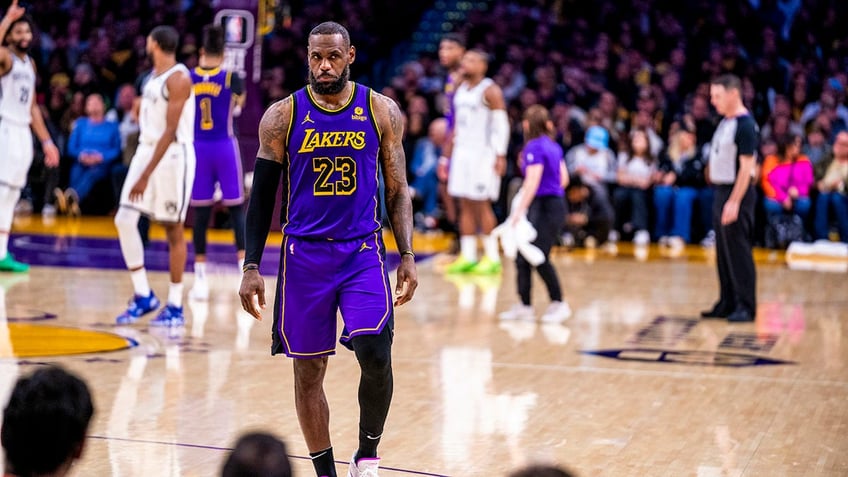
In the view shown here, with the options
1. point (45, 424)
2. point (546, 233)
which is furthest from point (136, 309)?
point (45, 424)

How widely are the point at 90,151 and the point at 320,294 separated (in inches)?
468

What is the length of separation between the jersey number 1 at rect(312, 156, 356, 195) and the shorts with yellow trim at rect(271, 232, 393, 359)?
0.19m

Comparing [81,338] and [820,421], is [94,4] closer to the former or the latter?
[81,338]

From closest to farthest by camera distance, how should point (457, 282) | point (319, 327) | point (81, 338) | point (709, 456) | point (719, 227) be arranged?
point (319, 327), point (709, 456), point (81, 338), point (719, 227), point (457, 282)

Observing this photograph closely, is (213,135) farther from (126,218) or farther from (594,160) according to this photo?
(594,160)

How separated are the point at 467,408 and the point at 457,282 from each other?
513cm

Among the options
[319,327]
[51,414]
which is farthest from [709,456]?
[51,414]

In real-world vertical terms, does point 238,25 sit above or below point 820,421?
above

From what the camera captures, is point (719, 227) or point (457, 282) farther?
point (457, 282)

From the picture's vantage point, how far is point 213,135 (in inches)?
391

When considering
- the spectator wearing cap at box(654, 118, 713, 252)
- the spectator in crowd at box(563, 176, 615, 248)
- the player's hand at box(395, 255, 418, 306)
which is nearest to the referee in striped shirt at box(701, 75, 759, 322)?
the spectator in crowd at box(563, 176, 615, 248)

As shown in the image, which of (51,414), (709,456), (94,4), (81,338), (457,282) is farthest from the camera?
(94,4)

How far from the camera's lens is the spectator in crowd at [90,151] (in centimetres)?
1603

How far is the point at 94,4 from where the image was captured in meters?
19.9
